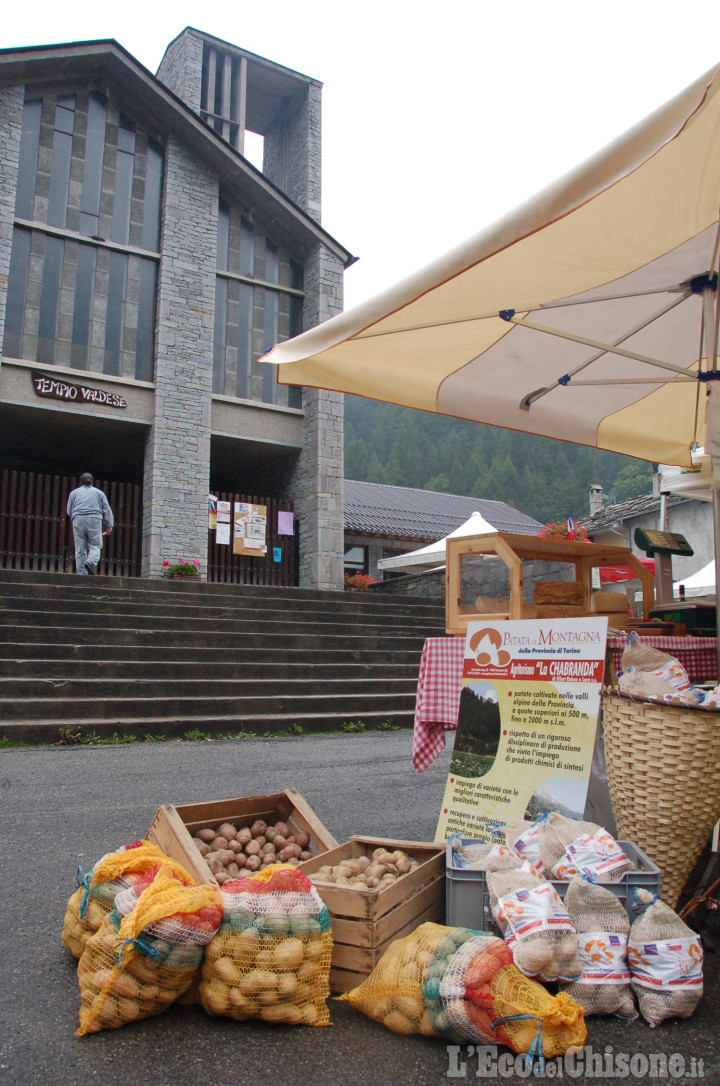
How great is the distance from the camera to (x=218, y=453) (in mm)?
18312

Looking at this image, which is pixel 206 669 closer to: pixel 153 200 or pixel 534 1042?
pixel 534 1042

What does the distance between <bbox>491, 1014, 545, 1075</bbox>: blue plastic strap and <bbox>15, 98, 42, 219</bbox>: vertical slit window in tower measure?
55.8 ft

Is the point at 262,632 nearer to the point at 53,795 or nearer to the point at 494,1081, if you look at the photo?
the point at 53,795

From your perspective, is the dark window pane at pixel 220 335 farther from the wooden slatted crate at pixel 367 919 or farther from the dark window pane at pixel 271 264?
the wooden slatted crate at pixel 367 919

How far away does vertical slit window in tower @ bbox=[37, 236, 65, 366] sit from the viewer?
15.0 m

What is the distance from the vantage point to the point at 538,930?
6.66 ft

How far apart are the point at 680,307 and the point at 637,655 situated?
2.00m

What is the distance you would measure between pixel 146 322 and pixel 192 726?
11484 millimetres

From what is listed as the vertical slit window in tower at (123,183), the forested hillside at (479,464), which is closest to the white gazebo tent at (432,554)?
the vertical slit window in tower at (123,183)

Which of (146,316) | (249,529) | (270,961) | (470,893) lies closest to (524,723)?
(470,893)

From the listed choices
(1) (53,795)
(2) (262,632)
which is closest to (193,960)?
(1) (53,795)

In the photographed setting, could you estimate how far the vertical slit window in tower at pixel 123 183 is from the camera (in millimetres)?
16297

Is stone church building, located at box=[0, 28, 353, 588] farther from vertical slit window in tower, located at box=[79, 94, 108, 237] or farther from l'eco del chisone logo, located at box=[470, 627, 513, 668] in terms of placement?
l'eco del chisone logo, located at box=[470, 627, 513, 668]

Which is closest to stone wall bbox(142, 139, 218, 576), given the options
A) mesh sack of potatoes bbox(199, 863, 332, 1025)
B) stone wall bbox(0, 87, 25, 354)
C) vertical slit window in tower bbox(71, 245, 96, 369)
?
vertical slit window in tower bbox(71, 245, 96, 369)
